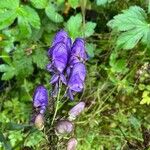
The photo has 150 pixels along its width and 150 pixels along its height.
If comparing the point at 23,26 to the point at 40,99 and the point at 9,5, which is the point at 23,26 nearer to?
the point at 9,5

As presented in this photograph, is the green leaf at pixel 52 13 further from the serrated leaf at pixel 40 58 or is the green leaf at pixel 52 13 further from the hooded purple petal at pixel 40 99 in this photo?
the hooded purple petal at pixel 40 99

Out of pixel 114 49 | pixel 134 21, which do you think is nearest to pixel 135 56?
pixel 114 49

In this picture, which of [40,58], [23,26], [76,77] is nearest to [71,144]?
[76,77]

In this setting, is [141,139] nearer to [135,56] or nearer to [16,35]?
[135,56]

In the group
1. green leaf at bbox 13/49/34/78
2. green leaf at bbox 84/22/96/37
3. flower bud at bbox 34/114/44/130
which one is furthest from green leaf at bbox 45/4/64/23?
flower bud at bbox 34/114/44/130

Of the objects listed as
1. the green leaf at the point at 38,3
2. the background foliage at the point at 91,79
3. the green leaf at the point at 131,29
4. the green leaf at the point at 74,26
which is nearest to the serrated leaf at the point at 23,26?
the background foliage at the point at 91,79

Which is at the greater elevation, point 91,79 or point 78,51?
point 78,51
